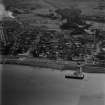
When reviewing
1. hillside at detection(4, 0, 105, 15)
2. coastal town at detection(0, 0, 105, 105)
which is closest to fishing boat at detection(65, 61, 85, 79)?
coastal town at detection(0, 0, 105, 105)

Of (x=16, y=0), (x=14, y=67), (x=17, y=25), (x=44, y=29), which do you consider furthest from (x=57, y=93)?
(x=16, y=0)

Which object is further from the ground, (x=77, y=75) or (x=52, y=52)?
(x=52, y=52)

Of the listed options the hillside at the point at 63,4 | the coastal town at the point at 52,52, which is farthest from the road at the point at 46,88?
the hillside at the point at 63,4


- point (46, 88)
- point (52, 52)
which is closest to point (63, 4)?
point (52, 52)

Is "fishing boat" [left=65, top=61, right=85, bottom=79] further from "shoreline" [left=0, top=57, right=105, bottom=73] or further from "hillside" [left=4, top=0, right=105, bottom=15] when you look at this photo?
"hillside" [left=4, top=0, right=105, bottom=15]

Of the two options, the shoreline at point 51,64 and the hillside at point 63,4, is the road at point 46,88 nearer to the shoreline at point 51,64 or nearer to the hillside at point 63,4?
the shoreline at point 51,64

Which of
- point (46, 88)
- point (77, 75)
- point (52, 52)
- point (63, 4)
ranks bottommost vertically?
point (46, 88)

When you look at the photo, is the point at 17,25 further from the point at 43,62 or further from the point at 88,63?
the point at 88,63

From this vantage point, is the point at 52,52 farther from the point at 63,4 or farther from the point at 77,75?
the point at 63,4
